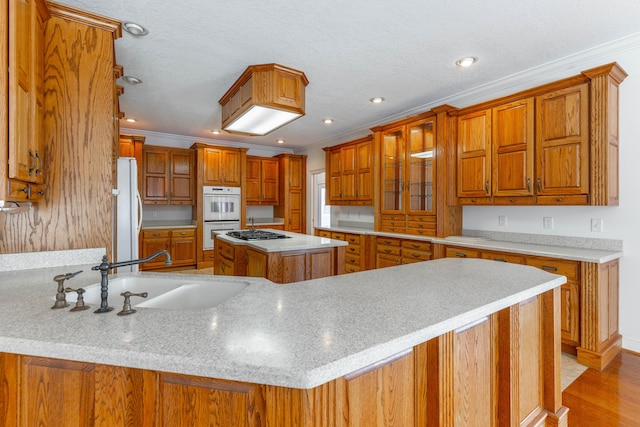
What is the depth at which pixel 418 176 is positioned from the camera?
4137 millimetres

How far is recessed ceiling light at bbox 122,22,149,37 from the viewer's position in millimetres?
2352

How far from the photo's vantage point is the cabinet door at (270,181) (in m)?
6.92

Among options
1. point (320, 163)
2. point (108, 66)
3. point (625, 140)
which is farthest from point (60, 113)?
point (320, 163)

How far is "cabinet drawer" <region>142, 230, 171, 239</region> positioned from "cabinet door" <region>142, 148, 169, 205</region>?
590 mm

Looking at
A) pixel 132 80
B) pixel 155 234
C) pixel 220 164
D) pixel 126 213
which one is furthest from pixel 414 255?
pixel 155 234

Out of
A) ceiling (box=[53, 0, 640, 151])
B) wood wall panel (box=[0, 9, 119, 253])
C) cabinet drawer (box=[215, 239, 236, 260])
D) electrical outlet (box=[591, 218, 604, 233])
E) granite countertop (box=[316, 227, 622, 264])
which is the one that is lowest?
cabinet drawer (box=[215, 239, 236, 260])

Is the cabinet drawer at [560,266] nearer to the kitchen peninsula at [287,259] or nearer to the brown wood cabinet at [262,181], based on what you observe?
the kitchen peninsula at [287,259]

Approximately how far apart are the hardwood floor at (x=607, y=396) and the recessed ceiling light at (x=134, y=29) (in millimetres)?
4010

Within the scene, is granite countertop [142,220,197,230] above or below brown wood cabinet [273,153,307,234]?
below

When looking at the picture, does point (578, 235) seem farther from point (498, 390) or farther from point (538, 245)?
point (498, 390)

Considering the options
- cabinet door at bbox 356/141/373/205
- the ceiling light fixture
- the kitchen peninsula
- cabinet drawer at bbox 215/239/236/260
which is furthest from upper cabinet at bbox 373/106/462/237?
cabinet drawer at bbox 215/239/236/260

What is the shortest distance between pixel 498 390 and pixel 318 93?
3.51m

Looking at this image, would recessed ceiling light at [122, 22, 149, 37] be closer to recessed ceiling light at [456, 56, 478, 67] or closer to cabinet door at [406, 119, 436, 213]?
recessed ceiling light at [456, 56, 478, 67]

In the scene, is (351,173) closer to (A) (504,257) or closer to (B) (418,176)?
(B) (418,176)
